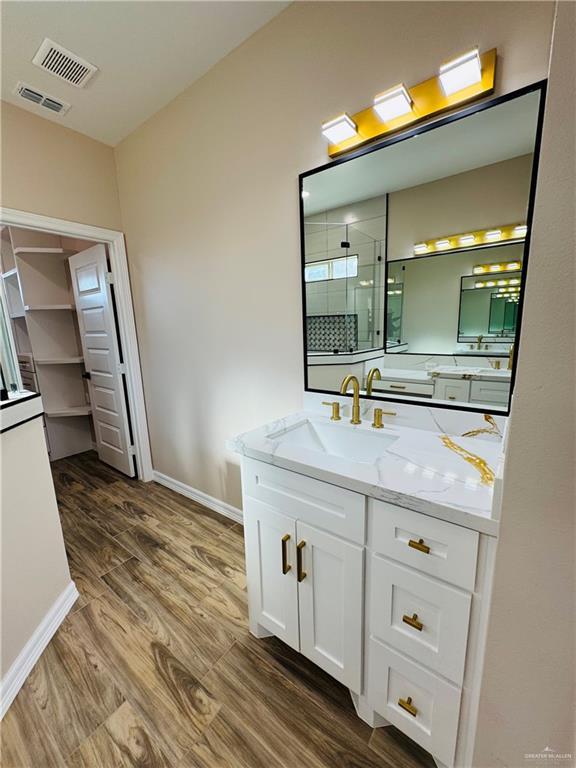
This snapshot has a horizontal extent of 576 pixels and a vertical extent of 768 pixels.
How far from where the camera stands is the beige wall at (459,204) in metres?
1.14

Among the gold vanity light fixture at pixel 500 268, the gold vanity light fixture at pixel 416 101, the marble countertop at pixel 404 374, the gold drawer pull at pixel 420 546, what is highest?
the gold vanity light fixture at pixel 416 101

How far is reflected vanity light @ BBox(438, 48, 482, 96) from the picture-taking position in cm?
107

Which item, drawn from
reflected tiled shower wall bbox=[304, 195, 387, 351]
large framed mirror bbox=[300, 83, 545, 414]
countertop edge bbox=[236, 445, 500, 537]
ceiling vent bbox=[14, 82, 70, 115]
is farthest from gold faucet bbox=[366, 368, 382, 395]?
→ ceiling vent bbox=[14, 82, 70, 115]

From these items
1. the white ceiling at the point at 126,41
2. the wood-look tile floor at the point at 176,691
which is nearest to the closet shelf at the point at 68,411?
the wood-look tile floor at the point at 176,691

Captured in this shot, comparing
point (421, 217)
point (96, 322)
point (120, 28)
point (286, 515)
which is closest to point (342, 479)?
point (286, 515)

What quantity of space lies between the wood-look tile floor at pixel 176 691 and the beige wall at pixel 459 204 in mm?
1907

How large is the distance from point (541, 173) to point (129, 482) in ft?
11.3

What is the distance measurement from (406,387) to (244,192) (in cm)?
145

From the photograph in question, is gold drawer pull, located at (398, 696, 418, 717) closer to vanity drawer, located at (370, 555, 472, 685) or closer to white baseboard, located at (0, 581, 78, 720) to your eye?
vanity drawer, located at (370, 555, 472, 685)

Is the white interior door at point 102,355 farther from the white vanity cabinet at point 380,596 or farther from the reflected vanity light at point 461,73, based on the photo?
the reflected vanity light at point 461,73

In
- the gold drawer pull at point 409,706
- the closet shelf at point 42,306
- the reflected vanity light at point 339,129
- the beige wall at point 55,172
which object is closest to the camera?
the gold drawer pull at point 409,706

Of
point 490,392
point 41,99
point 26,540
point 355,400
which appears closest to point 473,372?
point 490,392

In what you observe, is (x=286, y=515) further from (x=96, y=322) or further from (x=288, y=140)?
(x=96, y=322)

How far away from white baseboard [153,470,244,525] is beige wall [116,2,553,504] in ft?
0.25
